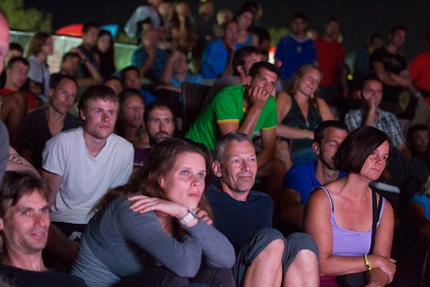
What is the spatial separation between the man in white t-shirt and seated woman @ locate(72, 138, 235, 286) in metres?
1.05

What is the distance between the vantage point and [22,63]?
5.97 metres

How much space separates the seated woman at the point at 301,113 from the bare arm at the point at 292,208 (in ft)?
3.73

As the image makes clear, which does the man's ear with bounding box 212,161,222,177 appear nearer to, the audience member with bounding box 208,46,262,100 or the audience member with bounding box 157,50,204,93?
the audience member with bounding box 208,46,262,100

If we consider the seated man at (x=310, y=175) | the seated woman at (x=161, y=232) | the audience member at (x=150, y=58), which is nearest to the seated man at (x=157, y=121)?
the seated man at (x=310, y=175)

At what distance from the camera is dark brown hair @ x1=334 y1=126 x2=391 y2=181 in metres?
3.61

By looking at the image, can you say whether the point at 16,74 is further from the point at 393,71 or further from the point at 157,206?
the point at 393,71

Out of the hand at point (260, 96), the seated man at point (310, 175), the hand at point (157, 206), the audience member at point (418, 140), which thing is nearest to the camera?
the hand at point (157, 206)

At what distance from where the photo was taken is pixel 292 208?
4.16 meters

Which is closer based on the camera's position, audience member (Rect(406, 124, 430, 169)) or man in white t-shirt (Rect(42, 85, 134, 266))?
man in white t-shirt (Rect(42, 85, 134, 266))

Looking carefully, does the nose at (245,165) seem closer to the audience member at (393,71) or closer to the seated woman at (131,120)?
the seated woman at (131,120)

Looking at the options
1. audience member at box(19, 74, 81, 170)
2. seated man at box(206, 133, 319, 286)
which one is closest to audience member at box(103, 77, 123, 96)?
audience member at box(19, 74, 81, 170)

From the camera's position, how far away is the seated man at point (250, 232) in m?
3.16

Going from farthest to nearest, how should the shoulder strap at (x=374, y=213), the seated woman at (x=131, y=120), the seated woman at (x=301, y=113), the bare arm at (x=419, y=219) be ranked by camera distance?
the seated woman at (x=301, y=113) < the seated woman at (x=131, y=120) < the bare arm at (x=419, y=219) < the shoulder strap at (x=374, y=213)

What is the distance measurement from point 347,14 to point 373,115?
891cm
